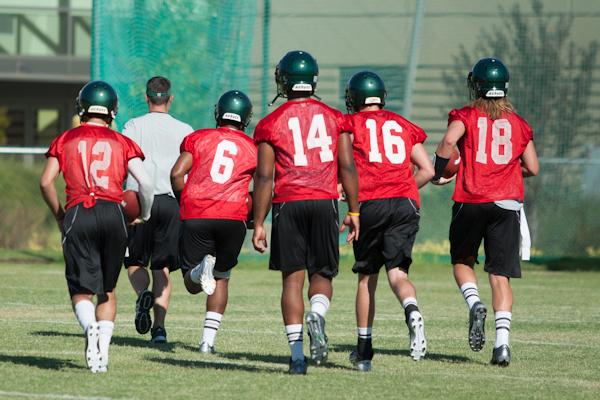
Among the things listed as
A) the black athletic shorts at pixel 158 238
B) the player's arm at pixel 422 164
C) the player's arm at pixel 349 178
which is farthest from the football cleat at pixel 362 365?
the black athletic shorts at pixel 158 238

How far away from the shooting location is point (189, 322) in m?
12.6

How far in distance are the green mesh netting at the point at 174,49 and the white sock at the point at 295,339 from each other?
41.6 feet

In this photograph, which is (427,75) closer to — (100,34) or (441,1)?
(441,1)

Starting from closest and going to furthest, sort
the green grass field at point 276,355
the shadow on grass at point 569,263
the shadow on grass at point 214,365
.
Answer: the green grass field at point 276,355 < the shadow on grass at point 214,365 < the shadow on grass at point 569,263

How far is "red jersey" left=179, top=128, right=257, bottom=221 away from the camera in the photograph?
9992 millimetres

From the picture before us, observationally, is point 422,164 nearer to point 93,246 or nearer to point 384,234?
point 384,234

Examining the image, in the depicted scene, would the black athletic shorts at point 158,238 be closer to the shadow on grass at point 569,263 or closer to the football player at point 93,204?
the football player at point 93,204

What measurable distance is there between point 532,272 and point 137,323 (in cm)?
1178

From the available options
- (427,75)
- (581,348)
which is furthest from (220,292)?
(427,75)

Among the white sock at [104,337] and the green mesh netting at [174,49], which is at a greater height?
the green mesh netting at [174,49]

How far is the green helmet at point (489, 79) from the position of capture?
9.84 metres

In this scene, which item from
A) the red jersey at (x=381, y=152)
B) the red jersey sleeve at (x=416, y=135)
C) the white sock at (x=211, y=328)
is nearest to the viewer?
the red jersey at (x=381, y=152)

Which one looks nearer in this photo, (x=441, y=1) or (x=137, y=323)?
(x=137, y=323)

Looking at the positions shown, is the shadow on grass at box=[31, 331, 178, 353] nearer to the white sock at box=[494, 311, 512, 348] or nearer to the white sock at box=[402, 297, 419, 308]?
the white sock at box=[402, 297, 419, 308]
